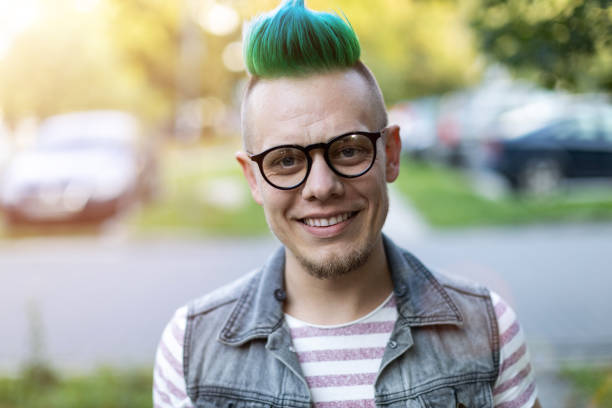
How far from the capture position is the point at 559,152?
10.3 m

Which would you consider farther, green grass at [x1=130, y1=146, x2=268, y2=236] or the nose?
green grass at [x1=130, y1=146, x2=268, y2=236]

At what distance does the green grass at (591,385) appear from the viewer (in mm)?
3924

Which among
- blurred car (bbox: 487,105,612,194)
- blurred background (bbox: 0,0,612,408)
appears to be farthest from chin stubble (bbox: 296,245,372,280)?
blurred car (bbox: 487,105,612,194)

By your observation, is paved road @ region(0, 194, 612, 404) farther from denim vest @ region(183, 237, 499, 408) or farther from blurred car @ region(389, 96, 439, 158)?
blurred car @ region(389, 96, 439, 158)

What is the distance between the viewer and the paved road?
5250mm

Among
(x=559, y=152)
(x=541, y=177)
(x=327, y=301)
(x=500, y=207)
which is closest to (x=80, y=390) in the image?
(x=327, y=301)

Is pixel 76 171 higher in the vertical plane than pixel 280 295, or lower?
higher

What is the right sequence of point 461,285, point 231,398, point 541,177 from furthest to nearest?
point 541,177 < point 461,285 < point 231,398

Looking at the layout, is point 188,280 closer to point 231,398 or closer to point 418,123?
point 231,398

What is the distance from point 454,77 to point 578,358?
8.88 meters

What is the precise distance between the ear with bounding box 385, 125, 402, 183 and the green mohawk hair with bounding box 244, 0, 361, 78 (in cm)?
22

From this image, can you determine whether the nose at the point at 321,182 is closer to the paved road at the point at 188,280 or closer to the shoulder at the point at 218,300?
the shoulder at the point at 218,300

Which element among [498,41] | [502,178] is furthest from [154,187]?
[498,41]

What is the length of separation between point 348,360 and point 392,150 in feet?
1.83
